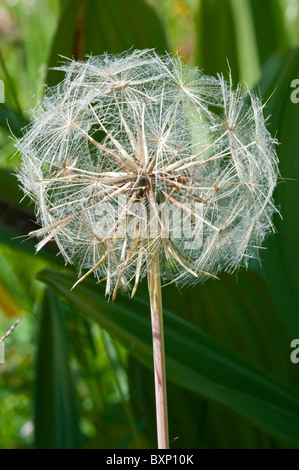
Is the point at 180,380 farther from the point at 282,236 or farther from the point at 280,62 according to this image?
the point at 280,62

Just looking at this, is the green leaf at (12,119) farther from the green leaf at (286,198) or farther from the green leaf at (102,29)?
the green leaf at (286,198)

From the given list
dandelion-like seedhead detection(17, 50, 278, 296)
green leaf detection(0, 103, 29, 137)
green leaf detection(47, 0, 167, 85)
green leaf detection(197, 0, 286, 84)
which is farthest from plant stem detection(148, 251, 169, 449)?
green leaf detection(197, 0, 286, 84)

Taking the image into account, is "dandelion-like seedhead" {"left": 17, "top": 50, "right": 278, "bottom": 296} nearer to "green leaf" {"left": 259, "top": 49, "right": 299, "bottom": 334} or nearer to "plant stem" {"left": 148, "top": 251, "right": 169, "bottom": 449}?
"plant stem" {"left": 148, "top": 251, "right": 169, "bottom": 449}

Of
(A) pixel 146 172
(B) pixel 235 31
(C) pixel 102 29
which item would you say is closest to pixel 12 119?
(C) pixel 102 29

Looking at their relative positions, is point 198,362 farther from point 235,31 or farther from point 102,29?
point 235,31

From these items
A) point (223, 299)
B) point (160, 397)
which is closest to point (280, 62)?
point (223, 299)

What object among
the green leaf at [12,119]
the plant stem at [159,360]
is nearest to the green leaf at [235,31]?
the green leaf at [12,119]
